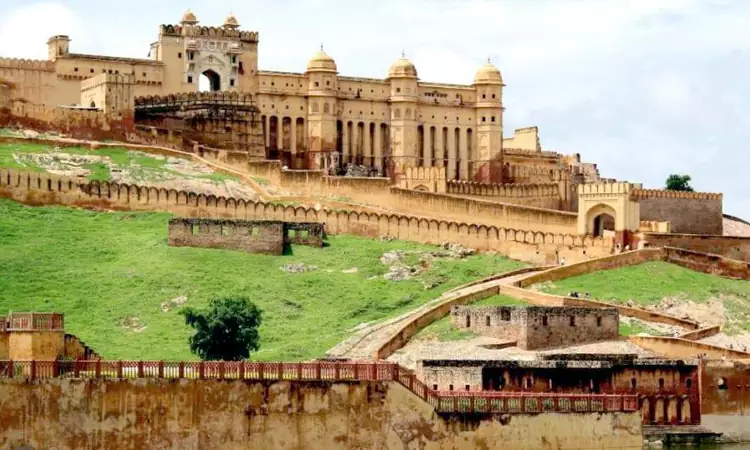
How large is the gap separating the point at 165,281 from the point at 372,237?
1066 cm

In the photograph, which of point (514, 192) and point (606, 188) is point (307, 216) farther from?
point (514, 192)

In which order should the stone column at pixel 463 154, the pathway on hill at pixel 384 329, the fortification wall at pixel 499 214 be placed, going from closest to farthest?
1. the pathway on hill at pixel 384 329
2. the fortification wall at pixel 499 214
3. the stone column at pixel 463 154

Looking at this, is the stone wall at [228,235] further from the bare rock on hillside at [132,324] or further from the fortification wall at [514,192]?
the fortification wall at [514,192]

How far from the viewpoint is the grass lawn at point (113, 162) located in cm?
7981

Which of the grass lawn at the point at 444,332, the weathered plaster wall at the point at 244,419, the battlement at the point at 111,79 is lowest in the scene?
the weathered plaster wall at the point at 244,419

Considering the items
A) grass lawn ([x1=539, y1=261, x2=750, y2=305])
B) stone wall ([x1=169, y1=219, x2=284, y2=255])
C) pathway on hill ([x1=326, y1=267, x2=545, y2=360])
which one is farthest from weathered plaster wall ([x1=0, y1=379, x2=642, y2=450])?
stone wall ([x1=169, y1=219, x2=284, y2=255])

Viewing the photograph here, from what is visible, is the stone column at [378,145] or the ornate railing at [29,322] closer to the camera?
the ornate railing at [29,322]

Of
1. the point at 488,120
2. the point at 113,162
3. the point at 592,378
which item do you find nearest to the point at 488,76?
the point at 488,120

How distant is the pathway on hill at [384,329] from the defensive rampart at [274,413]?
12.0 meters

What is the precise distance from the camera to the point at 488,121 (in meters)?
94.3

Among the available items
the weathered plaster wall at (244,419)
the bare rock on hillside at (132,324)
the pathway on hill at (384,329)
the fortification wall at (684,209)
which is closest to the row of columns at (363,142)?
the fortification wall at (684,209)

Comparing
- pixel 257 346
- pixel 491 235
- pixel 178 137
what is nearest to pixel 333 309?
pixel 257 346

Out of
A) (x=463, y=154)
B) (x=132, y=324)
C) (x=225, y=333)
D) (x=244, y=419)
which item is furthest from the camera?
(x=463, y=154)

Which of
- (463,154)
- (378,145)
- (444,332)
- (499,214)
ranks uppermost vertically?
(378,145)
